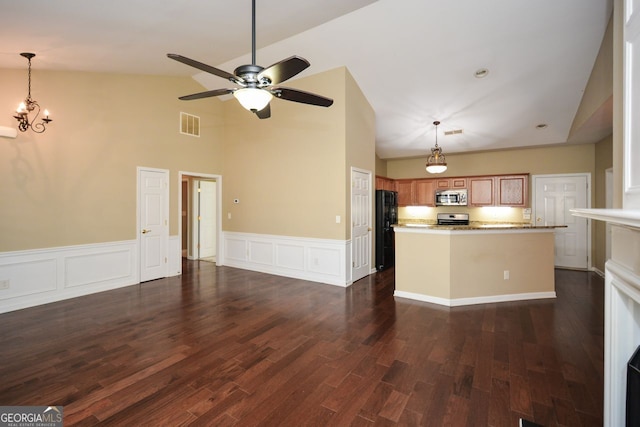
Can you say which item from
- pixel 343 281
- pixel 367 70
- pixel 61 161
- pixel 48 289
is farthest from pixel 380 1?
pixel 48 289

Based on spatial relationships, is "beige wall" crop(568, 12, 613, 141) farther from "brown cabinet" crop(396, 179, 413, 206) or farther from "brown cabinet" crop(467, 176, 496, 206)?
"brown cabinet" crop(396, 179, 413, 206)

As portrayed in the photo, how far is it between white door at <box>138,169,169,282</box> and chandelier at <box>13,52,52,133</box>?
1.40 metres

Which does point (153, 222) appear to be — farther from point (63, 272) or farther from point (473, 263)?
point (473, 263)

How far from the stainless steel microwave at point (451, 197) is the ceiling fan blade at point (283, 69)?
6.42m

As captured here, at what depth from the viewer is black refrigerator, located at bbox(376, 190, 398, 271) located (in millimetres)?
6230

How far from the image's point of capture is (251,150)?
6.14m

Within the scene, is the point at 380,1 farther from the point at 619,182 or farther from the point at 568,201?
the point at 568,201

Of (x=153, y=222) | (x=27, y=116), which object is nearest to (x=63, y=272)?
(x=153, y=222)

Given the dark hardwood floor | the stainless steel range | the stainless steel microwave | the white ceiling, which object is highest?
the white ceiling

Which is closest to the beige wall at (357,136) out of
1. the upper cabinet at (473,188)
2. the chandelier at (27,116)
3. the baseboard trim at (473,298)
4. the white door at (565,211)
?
the upper cabinet at (473,188)

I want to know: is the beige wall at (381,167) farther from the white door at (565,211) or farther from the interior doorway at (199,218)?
the interior doorway at (199,218)

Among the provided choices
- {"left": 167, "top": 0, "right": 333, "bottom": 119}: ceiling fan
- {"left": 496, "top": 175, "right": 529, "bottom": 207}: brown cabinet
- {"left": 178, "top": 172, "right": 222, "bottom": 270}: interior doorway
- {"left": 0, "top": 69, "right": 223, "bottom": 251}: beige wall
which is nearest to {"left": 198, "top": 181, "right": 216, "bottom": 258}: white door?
{"left": 178, "top": 172, "right": 222, "bottom": 270}: interior doorway

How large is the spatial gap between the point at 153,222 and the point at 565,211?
8.85 meters

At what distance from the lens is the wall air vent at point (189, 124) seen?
19.0 feet
